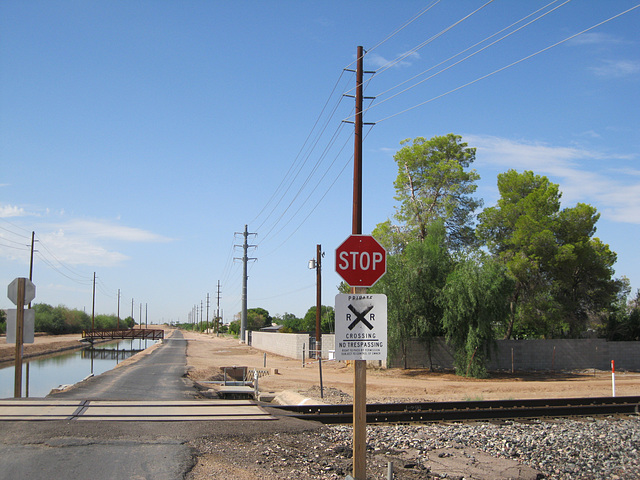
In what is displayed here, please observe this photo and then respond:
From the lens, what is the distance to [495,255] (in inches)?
1636

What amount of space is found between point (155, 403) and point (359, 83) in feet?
33.9

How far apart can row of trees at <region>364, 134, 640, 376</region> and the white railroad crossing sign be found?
81.5ft

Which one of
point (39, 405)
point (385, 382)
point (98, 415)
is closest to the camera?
point (98, 415)

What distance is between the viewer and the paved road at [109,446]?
820 centimetres

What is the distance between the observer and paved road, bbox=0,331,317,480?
820 centimetres

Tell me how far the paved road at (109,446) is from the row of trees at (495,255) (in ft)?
70.6

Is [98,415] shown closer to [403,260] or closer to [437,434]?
[437,434]

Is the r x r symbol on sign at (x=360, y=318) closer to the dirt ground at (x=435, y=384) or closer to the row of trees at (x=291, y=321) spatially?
the dirt ground at (x=435, y=384)

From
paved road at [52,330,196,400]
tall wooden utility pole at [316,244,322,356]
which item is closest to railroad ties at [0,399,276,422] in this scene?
paved road at [52,330,196,400]

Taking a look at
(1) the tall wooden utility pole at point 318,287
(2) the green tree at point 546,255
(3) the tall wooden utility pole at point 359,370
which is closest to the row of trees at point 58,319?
(1) the tall wooden utility pole at point 318,287

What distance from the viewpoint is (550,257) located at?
3897cm

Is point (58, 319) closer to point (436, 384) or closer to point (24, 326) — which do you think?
point (436, 384)

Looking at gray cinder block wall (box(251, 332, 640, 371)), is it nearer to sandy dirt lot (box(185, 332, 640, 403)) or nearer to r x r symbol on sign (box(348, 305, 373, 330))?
sandy dirt lot (box(185, 332, 640, 403))

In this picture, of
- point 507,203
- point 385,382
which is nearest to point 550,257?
point 507,203
